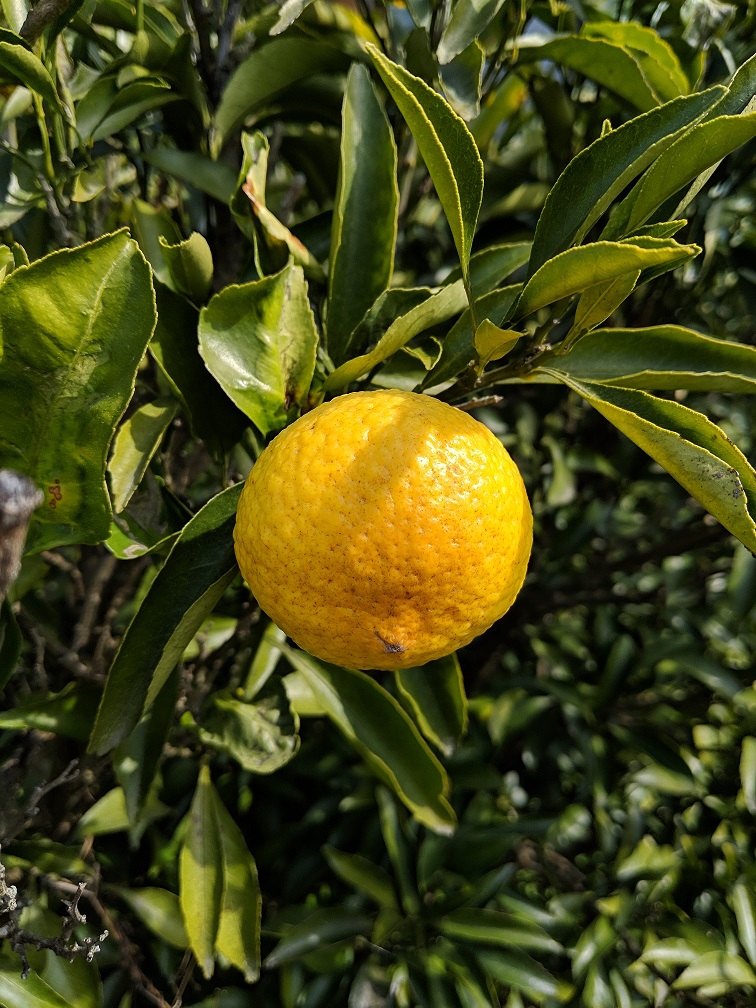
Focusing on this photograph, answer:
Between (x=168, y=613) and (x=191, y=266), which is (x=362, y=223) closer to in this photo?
(x=191, y=266)

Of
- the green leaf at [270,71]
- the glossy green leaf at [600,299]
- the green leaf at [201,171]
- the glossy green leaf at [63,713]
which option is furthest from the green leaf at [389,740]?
the green leaf at [270,71]

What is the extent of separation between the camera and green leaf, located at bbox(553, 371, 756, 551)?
515 millimetres

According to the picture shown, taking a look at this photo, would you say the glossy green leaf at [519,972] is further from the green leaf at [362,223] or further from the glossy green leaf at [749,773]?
the green leaf at [362,223]

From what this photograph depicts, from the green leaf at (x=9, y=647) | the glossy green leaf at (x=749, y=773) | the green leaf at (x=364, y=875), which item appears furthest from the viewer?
the glossy green leaf at (x=749, y=773)

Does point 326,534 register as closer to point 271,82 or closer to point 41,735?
point 271,82

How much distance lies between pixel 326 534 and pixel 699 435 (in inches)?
11.8

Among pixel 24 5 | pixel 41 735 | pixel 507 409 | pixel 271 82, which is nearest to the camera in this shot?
pixel 24 5

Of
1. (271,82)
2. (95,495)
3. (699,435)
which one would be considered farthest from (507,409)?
(95,495)

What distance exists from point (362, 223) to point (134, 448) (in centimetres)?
33

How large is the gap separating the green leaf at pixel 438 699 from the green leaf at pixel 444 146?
0.52 m

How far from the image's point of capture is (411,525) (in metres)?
0.55

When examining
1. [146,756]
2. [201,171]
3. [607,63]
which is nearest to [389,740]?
[146,756]

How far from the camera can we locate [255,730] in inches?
34.4

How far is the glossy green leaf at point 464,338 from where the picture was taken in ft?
2.26
